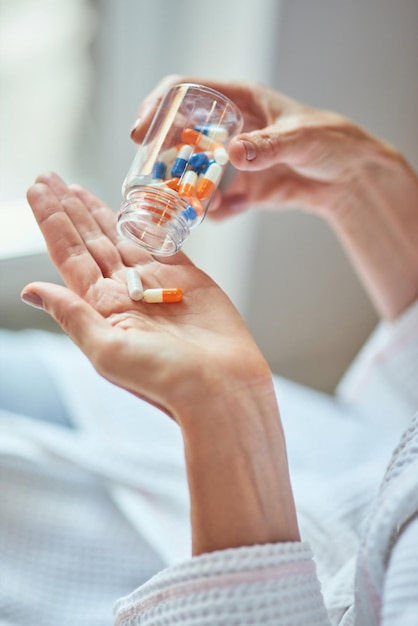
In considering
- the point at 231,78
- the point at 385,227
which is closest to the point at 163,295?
the point at 385,227

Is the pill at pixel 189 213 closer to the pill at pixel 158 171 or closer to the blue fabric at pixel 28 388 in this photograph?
the pill at pixel 158 171

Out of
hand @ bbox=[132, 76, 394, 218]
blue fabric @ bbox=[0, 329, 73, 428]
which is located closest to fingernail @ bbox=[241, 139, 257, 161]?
hand @ bbox=[132, 76, 394, 218]

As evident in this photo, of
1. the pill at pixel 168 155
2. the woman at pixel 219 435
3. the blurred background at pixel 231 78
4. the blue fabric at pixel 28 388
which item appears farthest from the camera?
the blurred background at pixel 231 78

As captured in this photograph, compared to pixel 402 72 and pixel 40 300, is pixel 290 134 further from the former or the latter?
pixel 402 72

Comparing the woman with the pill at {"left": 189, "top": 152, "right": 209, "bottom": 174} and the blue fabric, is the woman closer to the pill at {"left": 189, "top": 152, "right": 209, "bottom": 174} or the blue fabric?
the pill at {"left": 189, "top": 152, "right": 209, "bottom": 174}

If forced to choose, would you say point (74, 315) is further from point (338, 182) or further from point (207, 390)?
point (338, 182)

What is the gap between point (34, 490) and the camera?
855mm

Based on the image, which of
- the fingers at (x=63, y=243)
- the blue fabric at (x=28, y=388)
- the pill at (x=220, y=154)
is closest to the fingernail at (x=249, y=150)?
the pill at (x=220, y=154)

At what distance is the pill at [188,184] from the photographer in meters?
0.79

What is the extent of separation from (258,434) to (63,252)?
297 mm

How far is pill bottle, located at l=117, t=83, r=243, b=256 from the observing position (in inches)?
30.6

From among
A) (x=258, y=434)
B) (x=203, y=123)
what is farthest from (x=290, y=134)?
(x=258, y=434)

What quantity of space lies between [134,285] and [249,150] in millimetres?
195

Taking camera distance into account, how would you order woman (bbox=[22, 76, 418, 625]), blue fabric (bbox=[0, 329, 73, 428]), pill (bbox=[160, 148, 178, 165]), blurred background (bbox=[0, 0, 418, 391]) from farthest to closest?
1. blurred background (bbox=[0, 0, 418, 391])
2. blue fabric (bbox=[0, 329, 73, 428])
3. pill (bbox=[160, 148, 178, 165])
4. woman (bbox=[22, 76, 418, 625])
